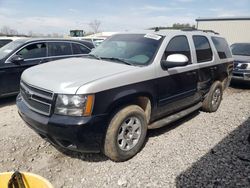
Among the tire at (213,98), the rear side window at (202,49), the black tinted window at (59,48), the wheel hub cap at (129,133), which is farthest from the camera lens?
the black tinted window at (59,48)

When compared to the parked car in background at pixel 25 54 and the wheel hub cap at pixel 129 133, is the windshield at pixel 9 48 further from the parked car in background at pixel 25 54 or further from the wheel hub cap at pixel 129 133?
the wheel hub cap at pixel 129 133

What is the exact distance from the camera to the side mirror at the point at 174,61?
3.95m

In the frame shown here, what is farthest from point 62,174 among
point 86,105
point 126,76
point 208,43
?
point 208,43

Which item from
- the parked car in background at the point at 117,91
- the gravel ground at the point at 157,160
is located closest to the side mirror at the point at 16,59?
the gravel ground at the point at 157,160

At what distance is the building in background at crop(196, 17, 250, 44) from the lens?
29259 millimetres

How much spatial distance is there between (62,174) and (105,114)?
980 mm

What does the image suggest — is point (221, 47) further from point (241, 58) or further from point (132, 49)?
point (241, 58)

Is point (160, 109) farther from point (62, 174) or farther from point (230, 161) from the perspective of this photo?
point (62, 174)

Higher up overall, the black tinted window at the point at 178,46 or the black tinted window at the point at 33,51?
the black tinted window at the point at 178,46

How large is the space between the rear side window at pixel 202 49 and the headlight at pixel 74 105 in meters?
2.78

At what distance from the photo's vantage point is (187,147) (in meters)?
4.17

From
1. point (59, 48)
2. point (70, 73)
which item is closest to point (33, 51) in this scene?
point (59, 48)

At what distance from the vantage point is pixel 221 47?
6.11 metres

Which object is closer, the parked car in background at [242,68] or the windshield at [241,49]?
the parked car in background at [242,68]
